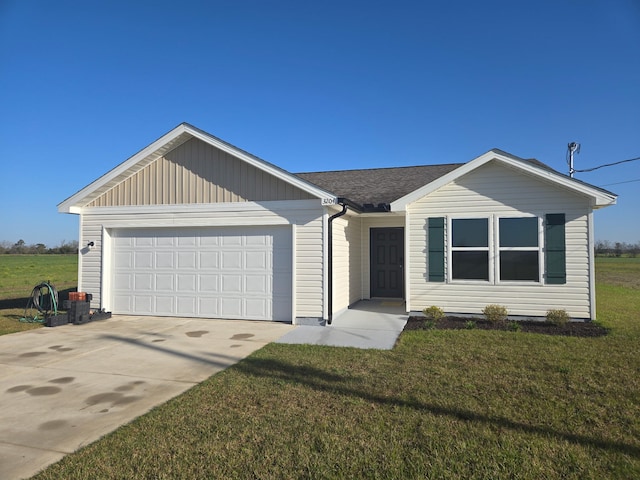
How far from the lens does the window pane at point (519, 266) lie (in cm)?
865

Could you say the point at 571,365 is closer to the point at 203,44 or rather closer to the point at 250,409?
the point at 250,409

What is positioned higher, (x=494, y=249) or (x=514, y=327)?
(x=494, y=249)

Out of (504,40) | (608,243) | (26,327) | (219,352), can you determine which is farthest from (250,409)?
(608,243)

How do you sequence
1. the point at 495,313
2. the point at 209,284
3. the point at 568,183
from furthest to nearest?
1. the point at 209,284
2. the point at 495,313
3. the point at 568,183

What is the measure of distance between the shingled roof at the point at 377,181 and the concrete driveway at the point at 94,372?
4333 millimetres

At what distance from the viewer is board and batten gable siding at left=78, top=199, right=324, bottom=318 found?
862 cm

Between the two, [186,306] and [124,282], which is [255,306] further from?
[124,282]

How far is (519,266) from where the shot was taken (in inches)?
344

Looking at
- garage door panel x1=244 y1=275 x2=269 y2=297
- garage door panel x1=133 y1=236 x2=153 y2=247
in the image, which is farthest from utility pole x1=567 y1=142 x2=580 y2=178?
garage door panel x1=133 y1=236 x2=153 y2=247

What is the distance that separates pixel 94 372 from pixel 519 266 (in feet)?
27.4

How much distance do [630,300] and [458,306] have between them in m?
6.96

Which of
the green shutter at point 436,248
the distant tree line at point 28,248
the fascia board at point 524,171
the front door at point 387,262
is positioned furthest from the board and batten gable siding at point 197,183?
the distant tree line at point 28,248

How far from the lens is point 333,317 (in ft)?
28.8

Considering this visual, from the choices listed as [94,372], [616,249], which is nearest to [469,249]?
[94,372]
